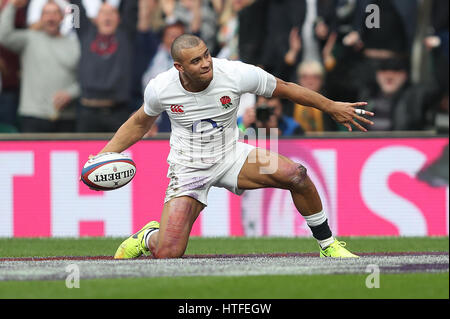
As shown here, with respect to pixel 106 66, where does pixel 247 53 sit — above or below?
above

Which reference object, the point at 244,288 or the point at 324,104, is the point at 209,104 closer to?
the point at 324,104

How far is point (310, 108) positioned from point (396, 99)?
1230 millimetres

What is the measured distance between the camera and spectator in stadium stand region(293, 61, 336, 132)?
525 inches

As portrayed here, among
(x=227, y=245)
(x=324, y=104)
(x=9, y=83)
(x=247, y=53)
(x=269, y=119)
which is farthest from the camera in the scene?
(x=9, y=83)

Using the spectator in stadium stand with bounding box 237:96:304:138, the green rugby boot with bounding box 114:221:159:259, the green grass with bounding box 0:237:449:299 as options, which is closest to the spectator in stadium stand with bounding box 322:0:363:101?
the spectator in stadium stand with bounding box 237:96:304:138

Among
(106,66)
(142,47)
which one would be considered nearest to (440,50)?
(142,47)

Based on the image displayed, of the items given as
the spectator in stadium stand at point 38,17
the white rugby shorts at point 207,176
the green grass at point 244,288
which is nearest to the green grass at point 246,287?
the green grass at point 244,288

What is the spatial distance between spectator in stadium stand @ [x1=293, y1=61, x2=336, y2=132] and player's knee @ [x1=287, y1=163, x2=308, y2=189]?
4.58 m

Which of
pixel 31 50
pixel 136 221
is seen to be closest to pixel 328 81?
pixel 136 221

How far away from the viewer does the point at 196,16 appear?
1361 centimetres

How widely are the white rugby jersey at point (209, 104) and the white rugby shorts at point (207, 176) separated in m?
0.06

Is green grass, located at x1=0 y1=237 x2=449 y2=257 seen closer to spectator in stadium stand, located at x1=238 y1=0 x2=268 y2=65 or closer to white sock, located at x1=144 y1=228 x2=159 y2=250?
white sock, located at x1=144 y1=228 x2=159 y2=250

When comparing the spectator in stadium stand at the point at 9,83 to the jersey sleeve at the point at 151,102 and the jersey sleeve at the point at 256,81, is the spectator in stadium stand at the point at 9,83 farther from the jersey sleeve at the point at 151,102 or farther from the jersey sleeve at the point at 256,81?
the jersey sleeve at the point at 256,81

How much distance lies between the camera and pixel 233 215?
506 inches
